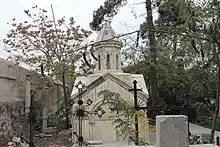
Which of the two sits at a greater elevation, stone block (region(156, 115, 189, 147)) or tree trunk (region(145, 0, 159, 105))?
tree trunk (region(145, 0, 159, 105))

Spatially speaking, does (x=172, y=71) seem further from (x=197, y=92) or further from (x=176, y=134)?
(x=176, y=134)

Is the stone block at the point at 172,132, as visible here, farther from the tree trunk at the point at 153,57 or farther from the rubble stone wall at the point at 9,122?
the tree trunk at the point at 153,57

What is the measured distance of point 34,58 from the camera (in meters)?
17.1

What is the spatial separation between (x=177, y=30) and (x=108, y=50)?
5.70 meters

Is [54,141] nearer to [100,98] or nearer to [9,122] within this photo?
[9,122]

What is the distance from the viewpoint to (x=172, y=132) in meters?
4.78

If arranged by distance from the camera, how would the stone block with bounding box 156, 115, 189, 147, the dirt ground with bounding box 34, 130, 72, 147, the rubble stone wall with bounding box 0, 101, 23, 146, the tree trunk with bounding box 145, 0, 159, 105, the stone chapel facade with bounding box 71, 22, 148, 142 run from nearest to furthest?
1. the stone block with bounding box 156, 115, 189, 147
2. the rubble stone wall with bounding box 0, 101, 23, 146
3. the dirt ground with bounding box 34, 130, 72, 147
4. the stone chapel facade with bounding box 71, 22, 148, 142
5. the tree trunk with bounding box 145, 0, 159, 105

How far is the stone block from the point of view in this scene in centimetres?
477

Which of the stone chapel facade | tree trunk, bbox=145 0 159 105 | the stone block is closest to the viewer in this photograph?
the stone block

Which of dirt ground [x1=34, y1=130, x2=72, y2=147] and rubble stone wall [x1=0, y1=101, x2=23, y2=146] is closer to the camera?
rubble stone wall [x1=0, y1=101, x2=23, y2=146]

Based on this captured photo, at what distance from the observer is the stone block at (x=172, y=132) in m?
4.77

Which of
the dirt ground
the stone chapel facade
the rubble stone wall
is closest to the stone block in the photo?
the rubble stone wall

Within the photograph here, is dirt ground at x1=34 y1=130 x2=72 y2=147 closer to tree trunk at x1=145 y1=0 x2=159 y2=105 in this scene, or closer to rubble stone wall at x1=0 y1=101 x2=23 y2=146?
rubble stone wall at x1=0 y1=101 x2=23 y2=146

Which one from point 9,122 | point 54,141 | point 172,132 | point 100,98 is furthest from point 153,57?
point 172,132
